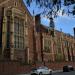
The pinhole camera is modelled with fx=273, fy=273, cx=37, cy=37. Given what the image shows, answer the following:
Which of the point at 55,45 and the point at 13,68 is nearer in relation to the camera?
the point at 13,68

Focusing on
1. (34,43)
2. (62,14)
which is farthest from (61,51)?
(62,14)

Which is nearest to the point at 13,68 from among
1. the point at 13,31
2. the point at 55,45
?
the point at 13,31

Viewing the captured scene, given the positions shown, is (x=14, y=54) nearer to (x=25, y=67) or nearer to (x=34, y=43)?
(x=25, y=67)

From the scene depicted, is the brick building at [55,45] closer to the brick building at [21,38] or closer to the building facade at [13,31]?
the brick building at [21,38]

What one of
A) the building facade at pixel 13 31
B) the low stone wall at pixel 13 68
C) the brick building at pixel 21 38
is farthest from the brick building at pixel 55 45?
the low stone wall at pixel 13 68

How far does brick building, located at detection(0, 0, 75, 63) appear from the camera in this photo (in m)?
54.2

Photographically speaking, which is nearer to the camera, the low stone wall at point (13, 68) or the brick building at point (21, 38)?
the low stone wall at point (13, 68)

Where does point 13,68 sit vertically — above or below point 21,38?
below

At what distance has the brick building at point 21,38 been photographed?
54.2 meters

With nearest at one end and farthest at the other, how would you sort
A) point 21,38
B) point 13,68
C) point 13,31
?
point 13,68
point 13,31
point 21,38

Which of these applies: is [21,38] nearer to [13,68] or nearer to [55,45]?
[13,68]

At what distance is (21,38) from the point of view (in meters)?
58.6

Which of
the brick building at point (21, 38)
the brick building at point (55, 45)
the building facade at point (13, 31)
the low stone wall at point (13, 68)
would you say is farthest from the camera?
the brick building at point (55, 45)

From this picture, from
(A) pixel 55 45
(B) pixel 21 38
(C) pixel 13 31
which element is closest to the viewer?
(C) pixel 13 31
